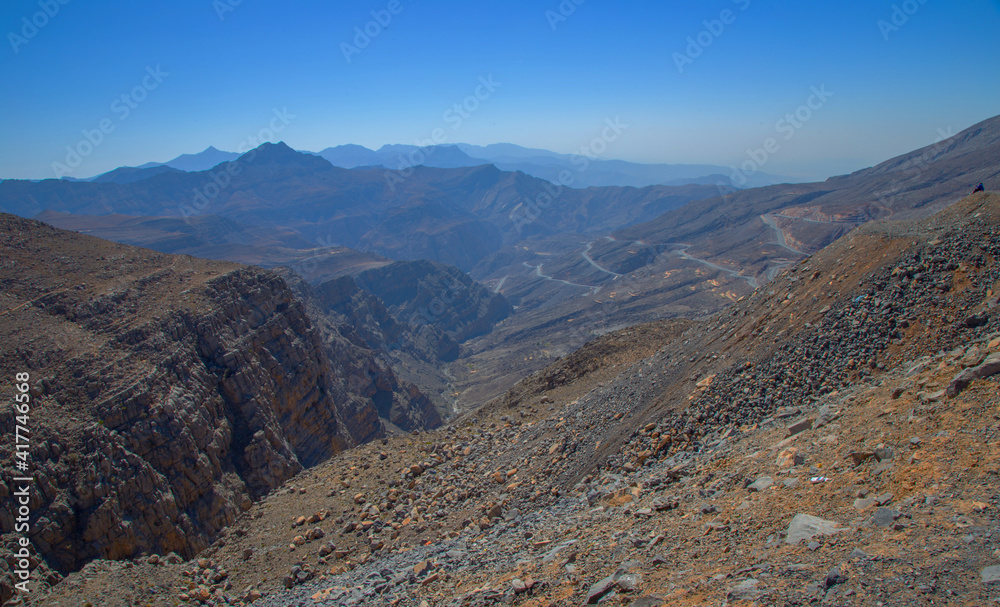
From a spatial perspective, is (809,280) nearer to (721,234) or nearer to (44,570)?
(44,570)

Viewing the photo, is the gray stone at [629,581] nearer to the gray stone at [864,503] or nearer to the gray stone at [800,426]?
the gray stone at [864,503]

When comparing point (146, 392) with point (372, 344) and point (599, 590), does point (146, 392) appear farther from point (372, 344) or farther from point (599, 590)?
point (372, 344)

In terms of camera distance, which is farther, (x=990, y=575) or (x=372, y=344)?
(x=372, y=344)

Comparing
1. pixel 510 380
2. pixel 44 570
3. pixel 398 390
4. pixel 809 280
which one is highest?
pixel 809 280

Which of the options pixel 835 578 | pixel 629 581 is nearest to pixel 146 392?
pixel 629 581

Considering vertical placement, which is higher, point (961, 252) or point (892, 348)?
point (961, 252)

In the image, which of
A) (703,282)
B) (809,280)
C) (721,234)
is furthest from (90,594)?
(721,234)
